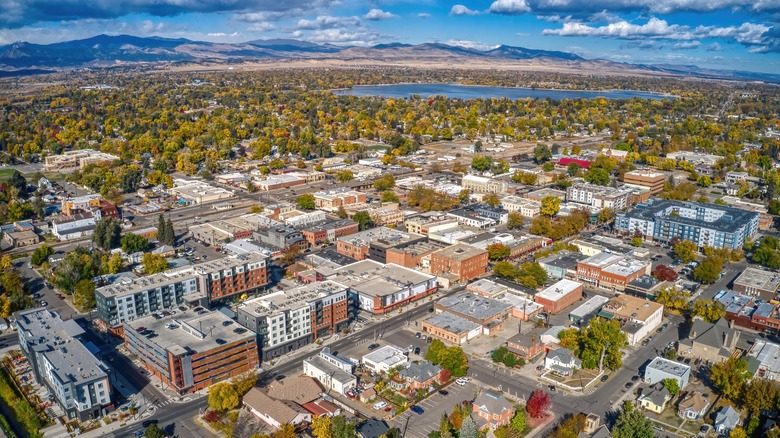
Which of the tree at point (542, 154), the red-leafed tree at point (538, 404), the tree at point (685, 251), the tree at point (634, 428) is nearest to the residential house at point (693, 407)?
the tree at point (634, 428)

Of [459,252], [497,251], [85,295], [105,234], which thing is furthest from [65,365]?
[497,251]

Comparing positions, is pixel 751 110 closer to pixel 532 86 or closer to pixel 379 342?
pixel 532 86

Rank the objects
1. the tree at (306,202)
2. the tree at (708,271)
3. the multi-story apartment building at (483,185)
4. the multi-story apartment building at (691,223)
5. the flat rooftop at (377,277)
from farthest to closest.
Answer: the multi-story apartment building at (483,185), the tree at (306,202), the multi-story apartment building at (691,223), the tree at (708,271), the flat rooftop at (377,277)

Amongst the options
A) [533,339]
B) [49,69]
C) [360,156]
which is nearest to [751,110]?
[360,156]

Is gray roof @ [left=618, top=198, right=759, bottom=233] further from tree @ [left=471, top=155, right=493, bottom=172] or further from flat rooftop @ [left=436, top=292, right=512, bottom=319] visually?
tree @ [left=471, top=155, right=493, bottom=172]

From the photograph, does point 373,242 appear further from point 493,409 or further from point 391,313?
point 493,409

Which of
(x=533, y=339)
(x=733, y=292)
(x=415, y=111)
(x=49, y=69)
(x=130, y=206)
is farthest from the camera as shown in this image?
(x=49, y=69)

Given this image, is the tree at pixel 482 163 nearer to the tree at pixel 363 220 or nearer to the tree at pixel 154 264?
the tree at pixel 363 220
